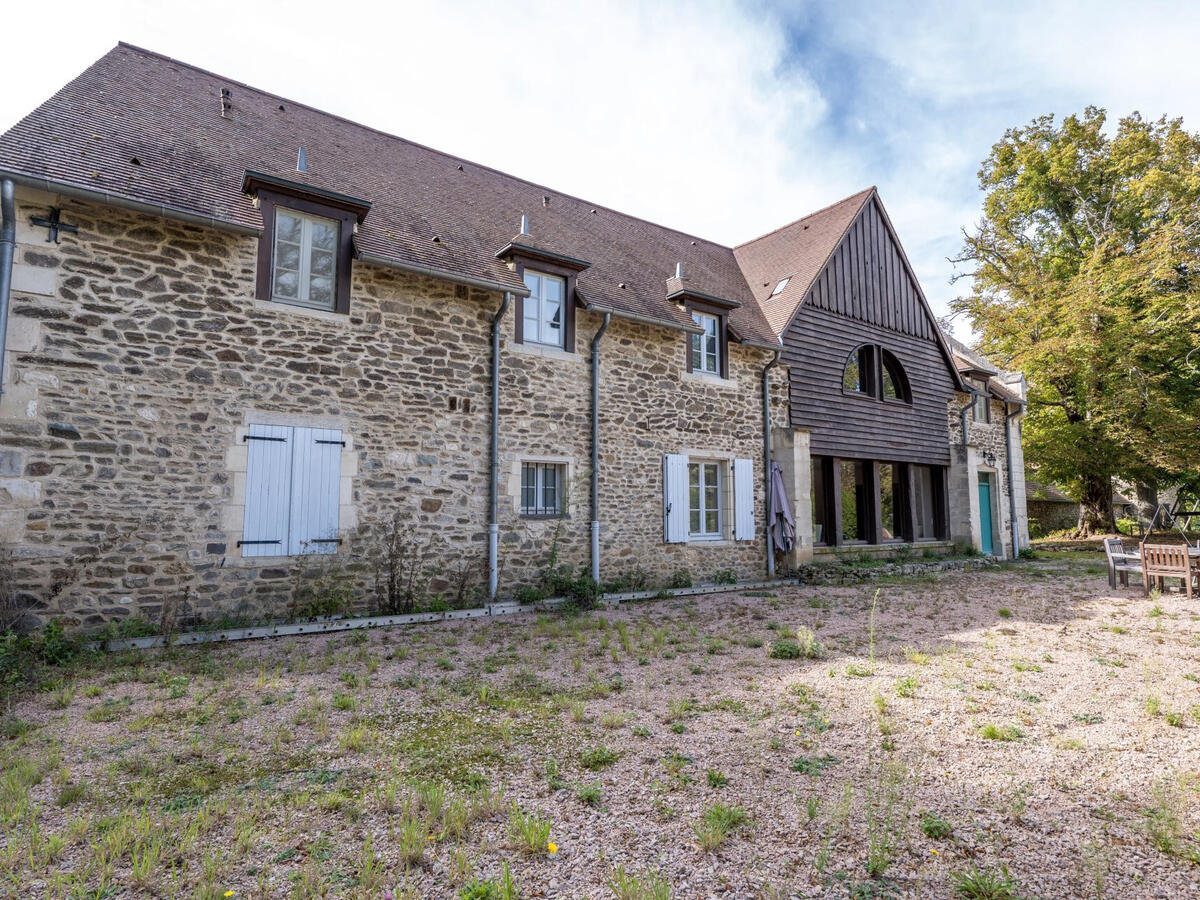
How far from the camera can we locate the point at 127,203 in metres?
6.13

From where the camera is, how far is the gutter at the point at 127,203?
571 centimetres

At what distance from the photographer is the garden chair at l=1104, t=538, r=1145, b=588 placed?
998 cm

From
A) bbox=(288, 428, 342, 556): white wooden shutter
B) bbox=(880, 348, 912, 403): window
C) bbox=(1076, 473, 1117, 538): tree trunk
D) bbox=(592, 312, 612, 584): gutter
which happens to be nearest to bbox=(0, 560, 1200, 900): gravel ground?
bbox=(288, 428, 342, 556): white wooden shutter

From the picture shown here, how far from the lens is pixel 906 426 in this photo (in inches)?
565

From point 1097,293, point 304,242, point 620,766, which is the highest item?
point 1097,293

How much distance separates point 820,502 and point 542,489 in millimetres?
6834

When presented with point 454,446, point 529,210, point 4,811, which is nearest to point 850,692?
point 4,811

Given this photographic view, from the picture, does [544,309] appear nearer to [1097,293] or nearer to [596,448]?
[596,448]

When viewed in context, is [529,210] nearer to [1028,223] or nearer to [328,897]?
[328,897]

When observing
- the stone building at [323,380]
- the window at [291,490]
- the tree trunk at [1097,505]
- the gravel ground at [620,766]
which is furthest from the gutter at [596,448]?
the tree trunk at [1097,505]

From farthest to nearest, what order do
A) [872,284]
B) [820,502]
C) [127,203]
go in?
[872,284] → [820,502] → [127,203]

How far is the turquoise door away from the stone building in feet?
25.3

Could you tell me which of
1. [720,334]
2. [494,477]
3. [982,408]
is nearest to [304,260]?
[494,477]

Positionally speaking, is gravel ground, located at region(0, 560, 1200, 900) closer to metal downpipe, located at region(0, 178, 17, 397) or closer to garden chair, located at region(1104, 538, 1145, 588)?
metal downpipe, located at region(0, 178, 17, 397)
